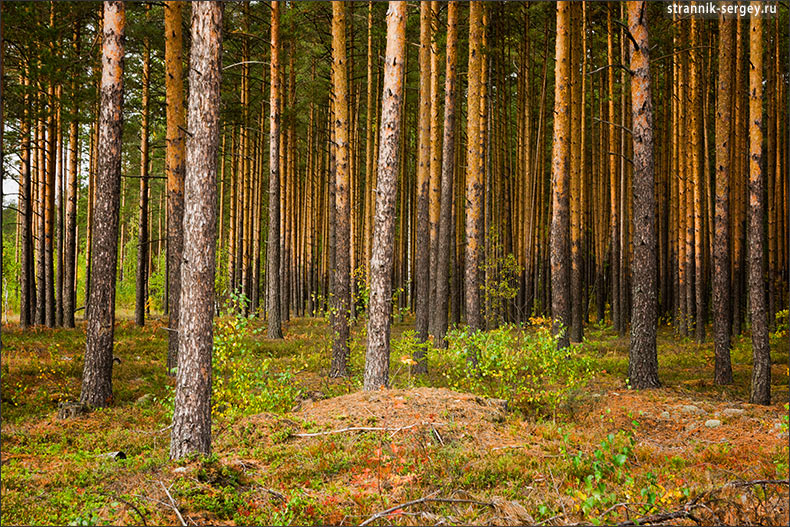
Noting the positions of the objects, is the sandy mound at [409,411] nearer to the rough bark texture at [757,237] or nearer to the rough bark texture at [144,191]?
the rough bark texture at [757,237]

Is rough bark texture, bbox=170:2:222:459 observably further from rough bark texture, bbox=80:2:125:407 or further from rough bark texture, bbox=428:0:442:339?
rough bark texture, bbox=428:0:442:339

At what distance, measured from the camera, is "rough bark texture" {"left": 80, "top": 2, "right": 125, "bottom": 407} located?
884 centimetres

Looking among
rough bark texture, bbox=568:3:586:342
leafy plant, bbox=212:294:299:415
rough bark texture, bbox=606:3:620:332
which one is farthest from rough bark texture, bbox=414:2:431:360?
rough bark texture, bbox=606:3:620:332

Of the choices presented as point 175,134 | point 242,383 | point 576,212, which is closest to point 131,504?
point 242,383

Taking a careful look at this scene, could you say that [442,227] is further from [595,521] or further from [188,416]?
[595,521]

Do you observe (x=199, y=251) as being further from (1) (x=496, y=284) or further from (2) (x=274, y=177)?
(1) (x=496, y=284)

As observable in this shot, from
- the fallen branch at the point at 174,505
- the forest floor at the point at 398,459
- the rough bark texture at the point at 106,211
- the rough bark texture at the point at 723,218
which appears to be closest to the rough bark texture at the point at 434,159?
the forest floor at the point at 398,459

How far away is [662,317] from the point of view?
Answer: 2359cm

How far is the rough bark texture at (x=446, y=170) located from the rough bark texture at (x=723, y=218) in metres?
5.54

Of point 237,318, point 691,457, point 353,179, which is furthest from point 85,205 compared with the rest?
point 691,457

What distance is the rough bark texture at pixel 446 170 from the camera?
13070mm

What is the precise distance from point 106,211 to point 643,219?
938 cm

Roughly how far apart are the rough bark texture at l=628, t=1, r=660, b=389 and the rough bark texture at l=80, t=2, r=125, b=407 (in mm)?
9074

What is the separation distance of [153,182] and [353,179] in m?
18.0
